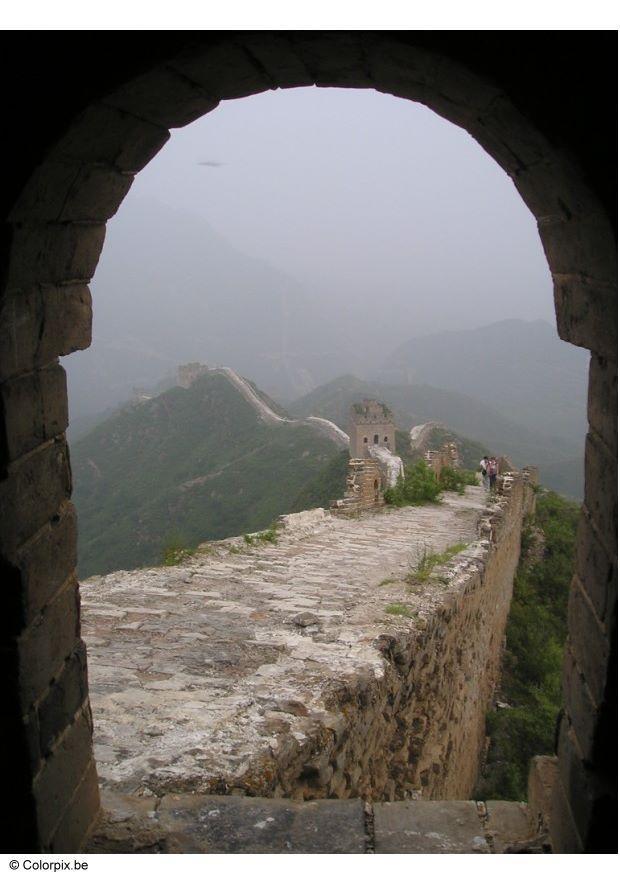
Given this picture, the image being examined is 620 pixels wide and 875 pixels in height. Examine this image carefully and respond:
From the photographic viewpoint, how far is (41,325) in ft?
7.82

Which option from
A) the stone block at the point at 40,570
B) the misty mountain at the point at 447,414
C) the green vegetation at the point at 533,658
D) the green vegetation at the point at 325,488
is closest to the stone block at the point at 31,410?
the stone block at the point at 40,570

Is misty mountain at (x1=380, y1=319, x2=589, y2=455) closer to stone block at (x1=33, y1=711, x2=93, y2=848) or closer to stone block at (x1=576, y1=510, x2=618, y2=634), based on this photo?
stone block at (x1=576, y1=510, x2=618, y2=634)

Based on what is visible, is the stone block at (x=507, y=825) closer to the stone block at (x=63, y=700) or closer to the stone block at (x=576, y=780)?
the stone block at (x=576, y=780)

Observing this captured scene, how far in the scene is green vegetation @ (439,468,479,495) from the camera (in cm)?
1443

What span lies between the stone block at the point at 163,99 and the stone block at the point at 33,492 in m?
1.11

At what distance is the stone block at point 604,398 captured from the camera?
80.0 inches

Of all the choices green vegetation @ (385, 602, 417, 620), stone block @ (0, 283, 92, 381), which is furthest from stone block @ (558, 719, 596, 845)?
green vegetation @ (385, 602, 417, 620)

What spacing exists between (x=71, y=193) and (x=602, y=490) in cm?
183

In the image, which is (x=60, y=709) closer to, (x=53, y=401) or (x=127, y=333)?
(x=53, y=401)

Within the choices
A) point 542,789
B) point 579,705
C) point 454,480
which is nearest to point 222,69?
point 579,705

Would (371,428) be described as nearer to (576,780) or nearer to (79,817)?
(79,817)

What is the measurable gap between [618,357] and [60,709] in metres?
2.09

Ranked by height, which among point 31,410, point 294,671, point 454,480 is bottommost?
point 454,480

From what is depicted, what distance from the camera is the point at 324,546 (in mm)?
8547
